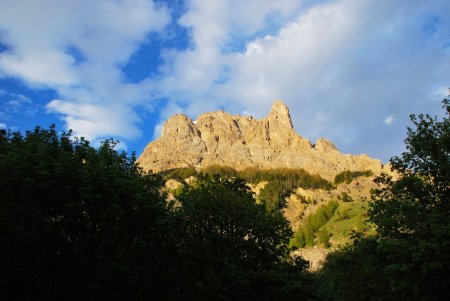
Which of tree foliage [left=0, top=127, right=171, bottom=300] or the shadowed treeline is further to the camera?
the shadowed treeline

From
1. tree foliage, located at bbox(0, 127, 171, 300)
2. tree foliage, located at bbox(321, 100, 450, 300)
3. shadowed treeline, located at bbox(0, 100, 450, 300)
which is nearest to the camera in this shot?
tree foliage, located at bbox(0, 127, 171, 300)

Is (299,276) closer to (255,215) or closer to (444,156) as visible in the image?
(255,215)

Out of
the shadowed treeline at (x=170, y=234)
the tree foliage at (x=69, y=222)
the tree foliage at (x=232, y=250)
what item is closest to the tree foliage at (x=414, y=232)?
the shadowed treeline at (x=170, y=234)

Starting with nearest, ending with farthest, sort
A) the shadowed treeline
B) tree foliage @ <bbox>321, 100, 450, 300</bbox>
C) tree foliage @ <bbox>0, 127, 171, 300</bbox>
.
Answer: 1. tree foliage @ <bbox>0, 127, 171, 300</bbox>
2. the shadowed treeline
3. tree foliage @ <bbox>321, 100, 450, 300</bbox>

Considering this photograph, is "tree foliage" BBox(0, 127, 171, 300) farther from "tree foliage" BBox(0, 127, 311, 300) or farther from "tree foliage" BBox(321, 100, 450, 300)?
"tree foliage" BBox(321, 100, 450, 300)

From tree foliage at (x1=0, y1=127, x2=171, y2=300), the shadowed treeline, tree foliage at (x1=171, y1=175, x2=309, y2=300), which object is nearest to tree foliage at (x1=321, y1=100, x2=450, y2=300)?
the shadowed treeline

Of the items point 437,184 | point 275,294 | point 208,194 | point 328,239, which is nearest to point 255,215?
point 208,194

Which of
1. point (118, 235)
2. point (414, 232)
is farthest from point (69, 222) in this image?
point (414, 232)

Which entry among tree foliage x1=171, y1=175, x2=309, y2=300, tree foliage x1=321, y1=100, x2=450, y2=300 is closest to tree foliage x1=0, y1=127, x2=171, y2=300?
tree foliage x1=171, y1=175, x2=309, y2=300

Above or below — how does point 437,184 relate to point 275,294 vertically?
above

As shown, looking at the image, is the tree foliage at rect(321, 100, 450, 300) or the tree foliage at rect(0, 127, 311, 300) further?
the tree foliage at rect(321, 100, 450, 300)

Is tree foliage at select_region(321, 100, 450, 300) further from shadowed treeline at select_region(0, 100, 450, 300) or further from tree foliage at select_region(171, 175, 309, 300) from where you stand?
tree foliage at select_region(171, 175, 309, 300)

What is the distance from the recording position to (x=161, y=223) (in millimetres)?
25172

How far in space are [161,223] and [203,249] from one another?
524 centimetres
